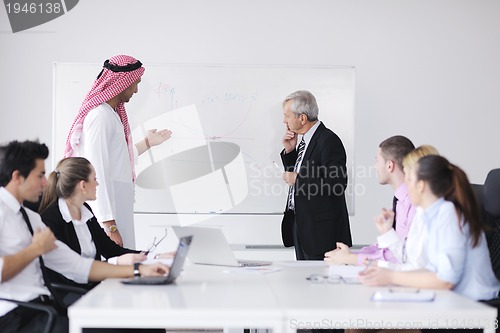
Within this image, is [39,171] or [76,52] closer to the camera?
[39,171]

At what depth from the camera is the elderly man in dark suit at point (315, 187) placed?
4266mm

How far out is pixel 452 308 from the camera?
2154mm

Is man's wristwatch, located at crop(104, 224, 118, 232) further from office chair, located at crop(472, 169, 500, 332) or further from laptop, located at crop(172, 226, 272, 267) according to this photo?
office chair, located at crop(472, 169, 500, 332)

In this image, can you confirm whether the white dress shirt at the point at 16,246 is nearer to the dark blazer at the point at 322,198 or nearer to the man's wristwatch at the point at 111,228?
the man's wristwatch at the point at 111,228

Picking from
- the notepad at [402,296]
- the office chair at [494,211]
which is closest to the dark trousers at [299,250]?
the office chair at [494,211]

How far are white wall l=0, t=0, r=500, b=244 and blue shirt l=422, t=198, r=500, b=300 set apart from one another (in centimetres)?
268

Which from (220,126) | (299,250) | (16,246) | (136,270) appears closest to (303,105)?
(299,250)

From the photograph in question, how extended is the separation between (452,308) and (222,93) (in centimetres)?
338

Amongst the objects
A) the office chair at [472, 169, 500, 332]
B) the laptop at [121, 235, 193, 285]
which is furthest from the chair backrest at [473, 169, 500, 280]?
the laptop at [121, 235, 193, 285]

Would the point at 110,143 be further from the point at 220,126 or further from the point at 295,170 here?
the point at 220,126

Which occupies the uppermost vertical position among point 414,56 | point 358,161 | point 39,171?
point 414,56

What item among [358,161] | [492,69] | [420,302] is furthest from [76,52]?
[420,302]

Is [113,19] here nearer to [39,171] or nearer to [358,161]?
[358,161]

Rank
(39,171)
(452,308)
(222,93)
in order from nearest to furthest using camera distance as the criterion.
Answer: (452,308) → (39,171) → (222,93)
